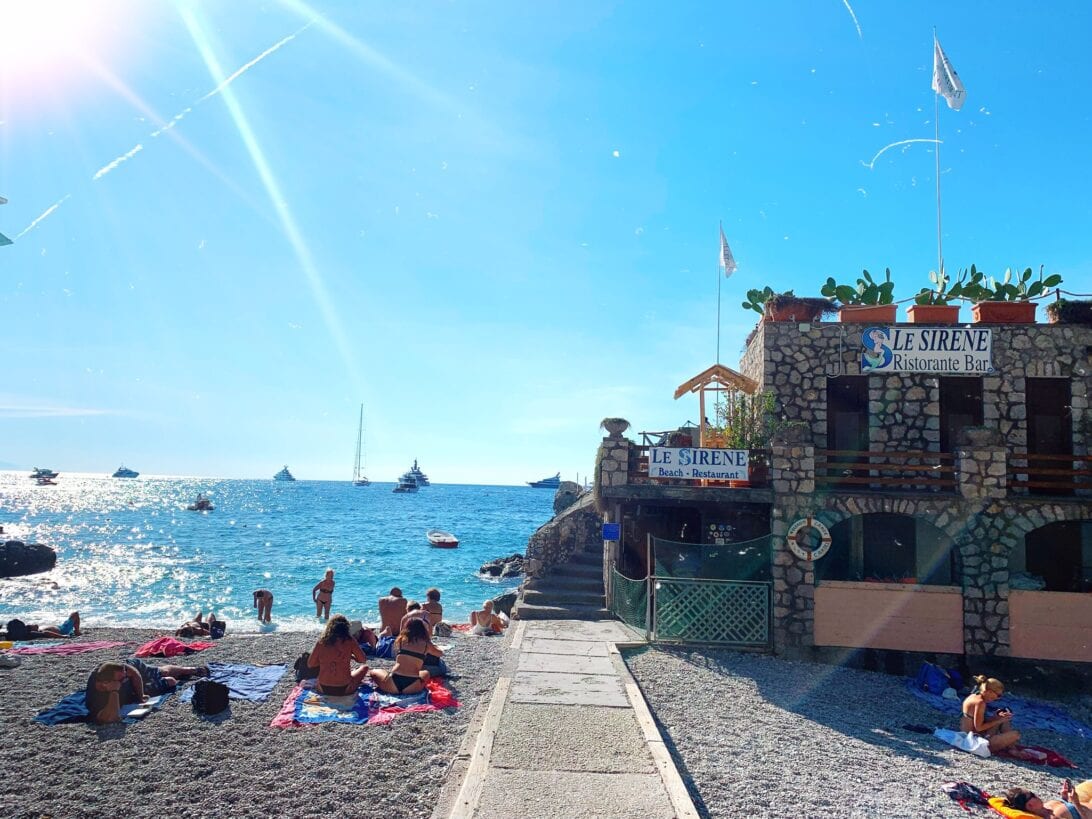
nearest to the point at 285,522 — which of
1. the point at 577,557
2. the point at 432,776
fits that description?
the point at 577,557

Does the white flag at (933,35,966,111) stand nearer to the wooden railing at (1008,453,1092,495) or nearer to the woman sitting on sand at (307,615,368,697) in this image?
the wooden railing at (1008,453,1092,495)

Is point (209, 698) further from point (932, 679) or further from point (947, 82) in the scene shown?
point (947, 82)

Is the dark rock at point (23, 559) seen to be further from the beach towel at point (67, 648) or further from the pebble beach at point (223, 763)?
the pebble beach at point (223, 763)

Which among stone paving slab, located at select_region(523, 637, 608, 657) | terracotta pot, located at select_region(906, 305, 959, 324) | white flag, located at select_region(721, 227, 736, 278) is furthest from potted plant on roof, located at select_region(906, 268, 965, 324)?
stone paving slab, located at select_region(523, 637, 608, 657)

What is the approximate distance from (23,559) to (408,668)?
41784 mm

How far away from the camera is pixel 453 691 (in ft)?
34.1

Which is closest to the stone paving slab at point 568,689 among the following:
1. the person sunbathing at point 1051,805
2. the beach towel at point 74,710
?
the person sunbathing at point 1051,805

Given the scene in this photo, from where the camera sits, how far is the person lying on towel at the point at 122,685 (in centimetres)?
874

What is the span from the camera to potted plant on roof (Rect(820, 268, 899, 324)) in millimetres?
16828

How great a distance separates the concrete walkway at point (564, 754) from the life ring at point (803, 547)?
482cm

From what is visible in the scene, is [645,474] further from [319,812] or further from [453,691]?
[319,812]

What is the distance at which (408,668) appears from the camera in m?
10.2

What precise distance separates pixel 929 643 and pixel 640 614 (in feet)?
18.3

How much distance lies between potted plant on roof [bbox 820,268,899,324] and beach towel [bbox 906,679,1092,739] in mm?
8106
